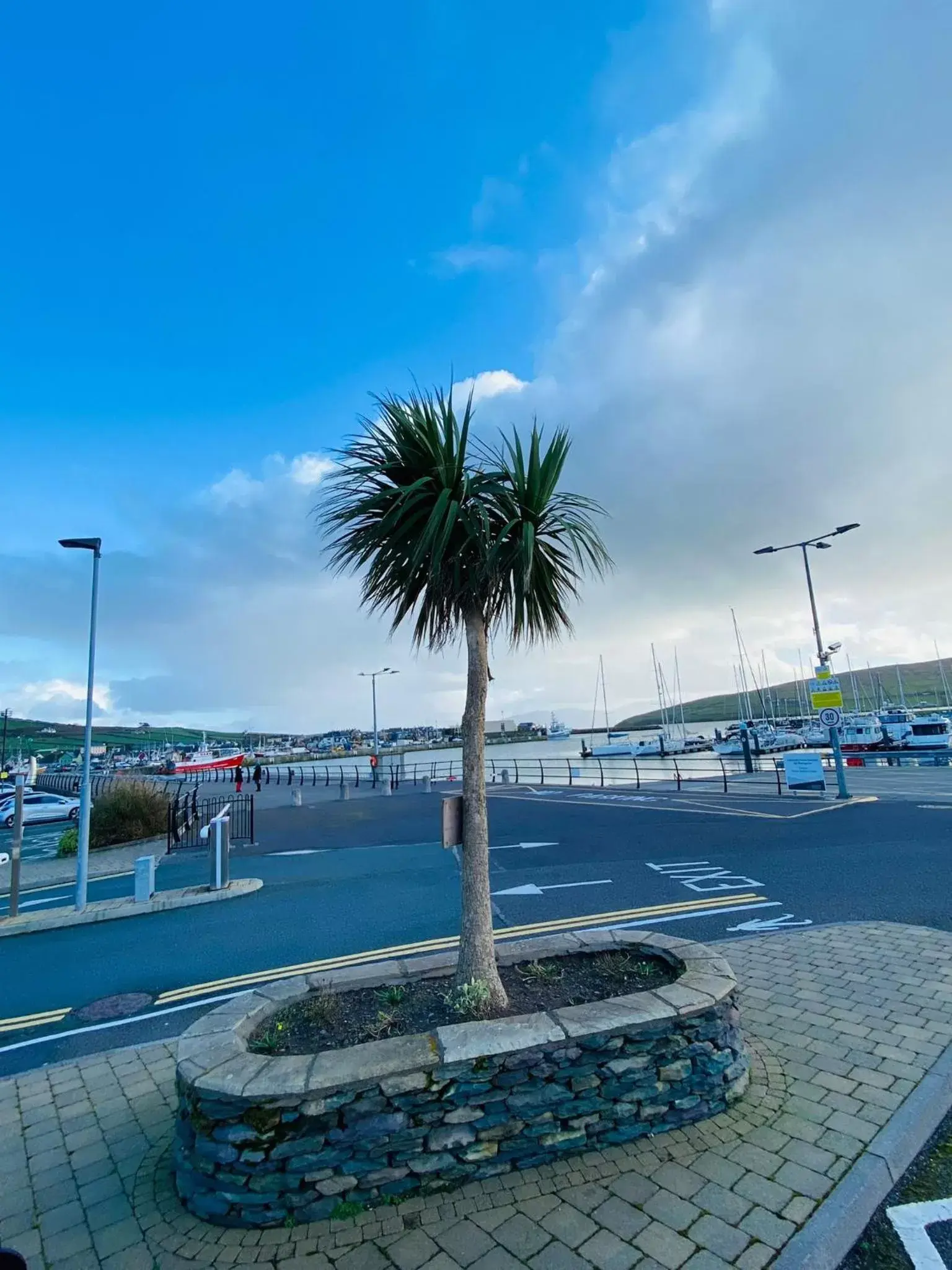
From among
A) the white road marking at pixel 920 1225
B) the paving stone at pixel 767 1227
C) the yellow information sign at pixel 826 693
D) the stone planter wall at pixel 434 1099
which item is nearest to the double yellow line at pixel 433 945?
the stone planter wall at pixel 434 1099

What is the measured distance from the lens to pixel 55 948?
27.6 feet

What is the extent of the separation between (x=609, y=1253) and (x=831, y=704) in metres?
18.1

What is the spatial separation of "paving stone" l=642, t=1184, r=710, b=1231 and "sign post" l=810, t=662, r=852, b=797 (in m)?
16.7

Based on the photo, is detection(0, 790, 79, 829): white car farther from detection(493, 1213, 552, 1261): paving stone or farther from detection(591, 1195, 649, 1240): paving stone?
detection(591, 1195, 649, 1240): paving stone

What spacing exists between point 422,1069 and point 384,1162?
0.48 metres

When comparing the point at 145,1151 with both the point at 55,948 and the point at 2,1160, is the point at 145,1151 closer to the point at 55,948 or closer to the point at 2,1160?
the point at 2,1160

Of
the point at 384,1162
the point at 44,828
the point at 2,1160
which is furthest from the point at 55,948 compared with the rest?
the point at 44,828

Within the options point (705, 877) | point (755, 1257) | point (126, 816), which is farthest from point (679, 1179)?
point (126, 816)

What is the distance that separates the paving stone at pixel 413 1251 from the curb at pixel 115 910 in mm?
8387

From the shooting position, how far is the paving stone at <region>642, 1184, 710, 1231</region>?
2906mm

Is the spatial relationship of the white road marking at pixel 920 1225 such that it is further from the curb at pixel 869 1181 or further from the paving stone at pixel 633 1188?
the paving stone at pixel 633 1188

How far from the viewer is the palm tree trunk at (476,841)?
4297mm

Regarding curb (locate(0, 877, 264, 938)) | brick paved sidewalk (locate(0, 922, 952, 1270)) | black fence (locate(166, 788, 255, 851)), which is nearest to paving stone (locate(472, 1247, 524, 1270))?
brick paved sidewalk (locate(0, 922, 952, 1270))

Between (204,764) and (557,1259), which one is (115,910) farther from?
(204,764)
